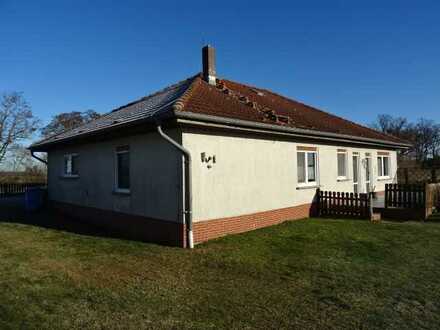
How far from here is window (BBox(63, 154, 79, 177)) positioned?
13500 millimetres

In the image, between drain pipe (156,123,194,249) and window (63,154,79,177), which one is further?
window (63,154,79,177)

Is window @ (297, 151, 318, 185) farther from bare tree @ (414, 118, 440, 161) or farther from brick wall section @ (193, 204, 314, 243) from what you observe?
bare tree @ (414, 118, 440, 161)

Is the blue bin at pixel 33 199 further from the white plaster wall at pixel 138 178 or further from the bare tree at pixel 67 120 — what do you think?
the bare tree at pixel 67 120

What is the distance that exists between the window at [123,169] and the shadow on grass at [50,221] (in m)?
1.44

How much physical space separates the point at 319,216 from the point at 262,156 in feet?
12.9

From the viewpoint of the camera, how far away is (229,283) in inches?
222

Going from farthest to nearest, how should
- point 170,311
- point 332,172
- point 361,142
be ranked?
point 361,142 < point 332,172 < point 170,311

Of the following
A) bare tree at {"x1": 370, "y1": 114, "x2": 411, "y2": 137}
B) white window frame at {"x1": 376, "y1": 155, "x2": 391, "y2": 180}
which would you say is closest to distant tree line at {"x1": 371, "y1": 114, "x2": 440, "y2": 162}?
bare tree at {"x1": 370, "y1": 114, "x2": 411, "y2": 137}

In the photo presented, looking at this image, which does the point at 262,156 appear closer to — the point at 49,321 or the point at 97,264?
the point at 97,264

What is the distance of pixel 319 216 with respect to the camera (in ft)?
41.0

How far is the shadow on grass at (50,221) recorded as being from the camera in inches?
406

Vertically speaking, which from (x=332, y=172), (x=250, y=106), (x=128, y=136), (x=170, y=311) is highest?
(x=250, y=106)

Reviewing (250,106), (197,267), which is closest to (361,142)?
(250,106)

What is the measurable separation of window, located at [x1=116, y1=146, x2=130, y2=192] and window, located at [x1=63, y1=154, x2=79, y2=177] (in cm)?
369
